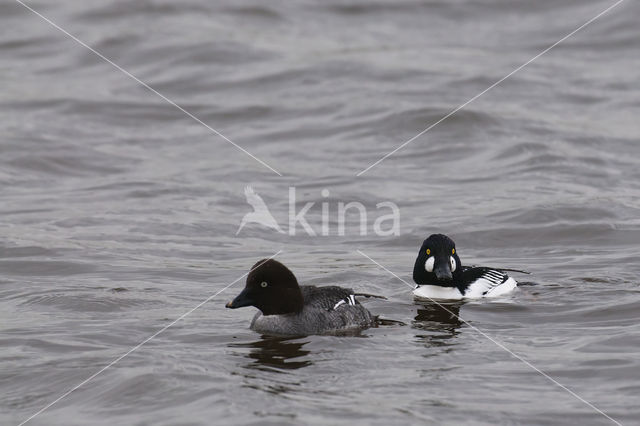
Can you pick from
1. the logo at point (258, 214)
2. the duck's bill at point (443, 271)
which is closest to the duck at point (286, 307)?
the duck's bill at point (443, 271)

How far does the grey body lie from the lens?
34.2 feet

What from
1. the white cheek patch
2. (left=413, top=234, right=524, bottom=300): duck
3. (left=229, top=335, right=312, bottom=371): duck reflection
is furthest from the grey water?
the white cheek patch

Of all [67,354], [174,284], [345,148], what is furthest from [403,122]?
[67,354]

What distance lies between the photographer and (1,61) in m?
25.7

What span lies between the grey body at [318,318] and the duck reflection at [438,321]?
1.98 feet

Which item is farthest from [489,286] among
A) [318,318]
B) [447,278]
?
[318,318]

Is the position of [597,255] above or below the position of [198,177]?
below

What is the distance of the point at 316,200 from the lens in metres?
16.9

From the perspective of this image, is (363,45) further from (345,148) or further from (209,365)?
(209,365)

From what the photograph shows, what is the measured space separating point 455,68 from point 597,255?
1139 cm

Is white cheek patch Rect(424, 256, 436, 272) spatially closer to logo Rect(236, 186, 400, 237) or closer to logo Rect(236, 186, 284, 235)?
logo Rect(236, 186, 400, 237)

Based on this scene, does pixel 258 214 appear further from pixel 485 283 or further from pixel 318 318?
pixel 318 318

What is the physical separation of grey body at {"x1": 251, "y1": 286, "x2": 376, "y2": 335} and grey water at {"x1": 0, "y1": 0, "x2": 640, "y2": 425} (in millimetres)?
179

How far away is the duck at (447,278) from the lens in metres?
11.9
